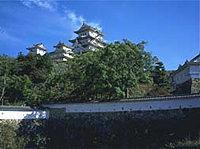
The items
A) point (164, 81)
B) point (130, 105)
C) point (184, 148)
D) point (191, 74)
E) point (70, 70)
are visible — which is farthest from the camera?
point (164, 81)

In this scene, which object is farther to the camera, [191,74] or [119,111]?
[191,74]

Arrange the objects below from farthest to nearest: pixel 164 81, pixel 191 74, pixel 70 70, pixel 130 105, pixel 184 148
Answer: pixel 164 81 < pixel 191 74 < pixel 70 70 < pixel 130 105 < pixel 184 148

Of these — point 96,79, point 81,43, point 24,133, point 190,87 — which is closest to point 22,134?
point 24,133

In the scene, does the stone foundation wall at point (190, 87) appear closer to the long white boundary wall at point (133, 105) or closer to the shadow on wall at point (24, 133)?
the long white boundary wall at point (133, 105)

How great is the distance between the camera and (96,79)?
43.6 ft

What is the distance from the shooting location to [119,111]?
12000 mm

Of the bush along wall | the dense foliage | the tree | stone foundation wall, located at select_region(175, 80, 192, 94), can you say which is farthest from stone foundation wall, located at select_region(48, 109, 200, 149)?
the tree

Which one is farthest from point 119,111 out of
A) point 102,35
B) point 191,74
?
point 102,35

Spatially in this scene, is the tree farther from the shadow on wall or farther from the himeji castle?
the himeji castle

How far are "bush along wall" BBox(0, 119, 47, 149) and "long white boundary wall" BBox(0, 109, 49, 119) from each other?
21 cm

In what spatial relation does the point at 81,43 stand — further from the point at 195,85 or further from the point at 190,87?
the point at 195,85

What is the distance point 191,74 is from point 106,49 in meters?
7.58

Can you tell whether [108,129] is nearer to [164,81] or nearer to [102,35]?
[164,81]

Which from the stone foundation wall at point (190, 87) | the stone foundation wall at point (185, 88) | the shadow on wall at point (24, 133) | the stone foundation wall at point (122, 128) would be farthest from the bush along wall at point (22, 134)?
the stone foundation wall at point (185, 88)
